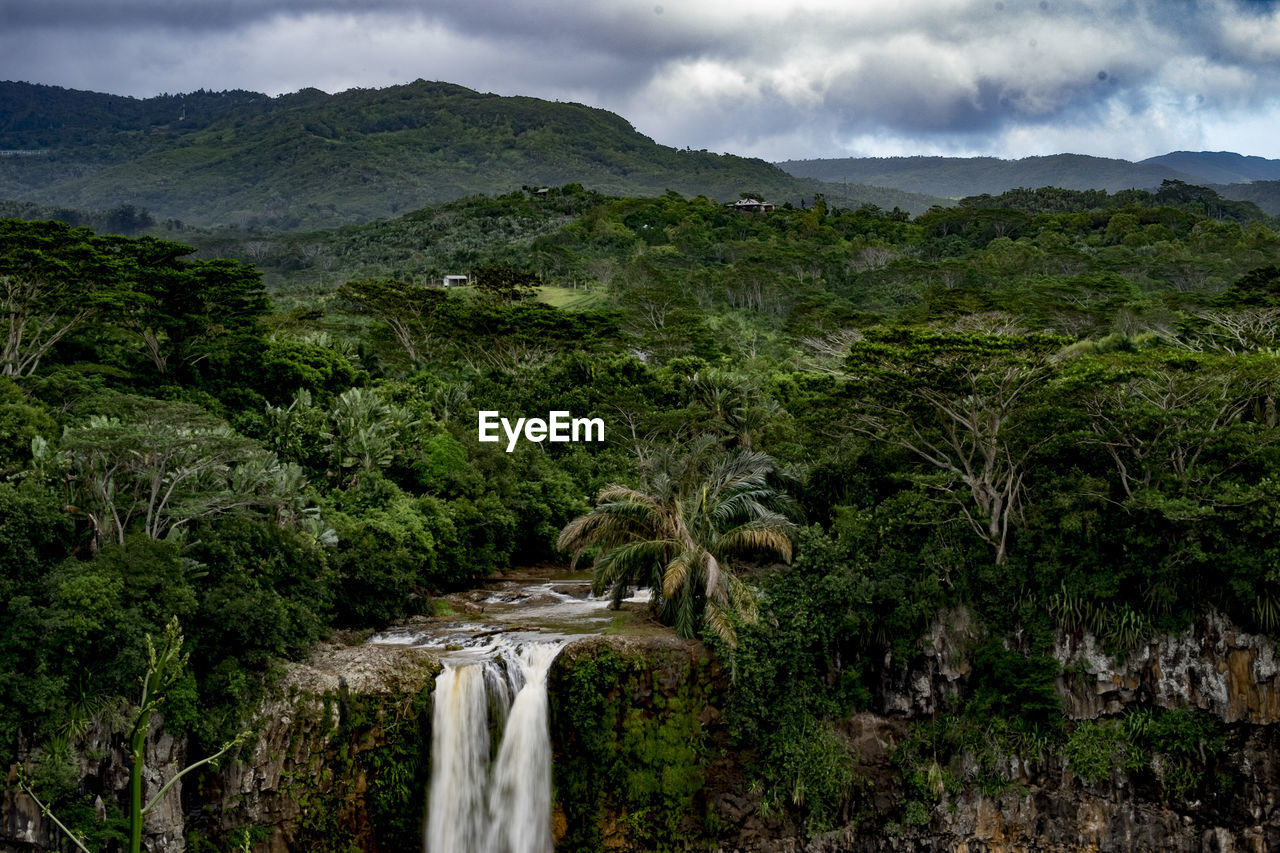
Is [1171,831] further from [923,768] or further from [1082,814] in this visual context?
[923,768]

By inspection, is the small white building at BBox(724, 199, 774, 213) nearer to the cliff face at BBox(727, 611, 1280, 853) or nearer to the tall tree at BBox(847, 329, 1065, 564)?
the tall tree at BBox(847, 329, 1065, 564)

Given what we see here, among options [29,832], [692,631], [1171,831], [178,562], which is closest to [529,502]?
[692,631]

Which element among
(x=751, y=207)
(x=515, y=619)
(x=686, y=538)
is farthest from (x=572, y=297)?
(x=686, y=538)

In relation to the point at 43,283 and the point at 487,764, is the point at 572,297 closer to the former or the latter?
the point at 43,283

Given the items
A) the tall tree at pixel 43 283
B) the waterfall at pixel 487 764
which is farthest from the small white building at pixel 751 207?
the waterfall at pixel 487 764

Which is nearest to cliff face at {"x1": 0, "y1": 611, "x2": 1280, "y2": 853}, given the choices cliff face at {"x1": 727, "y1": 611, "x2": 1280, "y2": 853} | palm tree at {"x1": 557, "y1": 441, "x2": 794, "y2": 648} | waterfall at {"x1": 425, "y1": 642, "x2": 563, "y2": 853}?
cliff face at {"x1": 727, "y1": 611, "x2": 1280, "y2": 853}

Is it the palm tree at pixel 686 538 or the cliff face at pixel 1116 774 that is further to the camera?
the palm tree at pixel 686 538

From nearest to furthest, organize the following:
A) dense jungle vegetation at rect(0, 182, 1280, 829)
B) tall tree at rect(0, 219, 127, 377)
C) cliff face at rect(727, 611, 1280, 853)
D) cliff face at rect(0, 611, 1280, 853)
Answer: dense jungle vegetation at rect(0, 182, 1280, 829), cliff face at rect(0, 611, 1280, 853), cliff face at rect(727, 611, 1280, 853), tall tree at rect(0, 219, 127, 377)

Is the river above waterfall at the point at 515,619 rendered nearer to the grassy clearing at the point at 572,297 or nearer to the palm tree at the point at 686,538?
the palm tree at the point at 686,538
